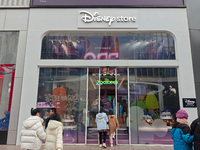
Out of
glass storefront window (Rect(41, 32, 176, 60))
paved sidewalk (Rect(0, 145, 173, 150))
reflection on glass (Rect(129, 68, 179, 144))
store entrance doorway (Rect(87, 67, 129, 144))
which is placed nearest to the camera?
paved sidewalk (Rect(0, 145, 173, 150))

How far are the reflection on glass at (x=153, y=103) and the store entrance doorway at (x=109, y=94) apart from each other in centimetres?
39

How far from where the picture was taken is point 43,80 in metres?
8.03

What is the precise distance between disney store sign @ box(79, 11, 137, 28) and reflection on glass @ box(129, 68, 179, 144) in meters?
2.48

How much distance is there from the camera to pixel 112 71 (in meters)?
8.12

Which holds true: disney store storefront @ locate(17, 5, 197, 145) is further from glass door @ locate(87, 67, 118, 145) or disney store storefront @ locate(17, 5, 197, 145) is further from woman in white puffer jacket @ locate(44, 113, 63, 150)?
woman in white puffer jacket @ locate(44, 113, 63, 150)

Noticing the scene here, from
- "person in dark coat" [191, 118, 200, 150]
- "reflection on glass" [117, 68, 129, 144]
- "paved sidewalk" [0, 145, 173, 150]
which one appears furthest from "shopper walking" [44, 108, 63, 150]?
"reflection on glass" [117, 68, 129, 144]

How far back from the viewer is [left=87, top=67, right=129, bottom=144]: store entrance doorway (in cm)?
777

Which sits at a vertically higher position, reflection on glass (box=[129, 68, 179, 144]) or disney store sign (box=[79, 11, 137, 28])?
disney store sign (box=[79, 11, 137, 28])

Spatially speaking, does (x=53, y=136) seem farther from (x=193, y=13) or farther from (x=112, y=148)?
(x=193, y=13)

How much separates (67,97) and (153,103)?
4155 millimetres

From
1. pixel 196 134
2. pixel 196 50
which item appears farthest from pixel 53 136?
pixel 196 50

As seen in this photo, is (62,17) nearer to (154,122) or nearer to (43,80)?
(43,80)

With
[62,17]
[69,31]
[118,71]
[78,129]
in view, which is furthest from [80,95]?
[62,17]

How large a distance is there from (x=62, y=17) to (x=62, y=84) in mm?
3531
